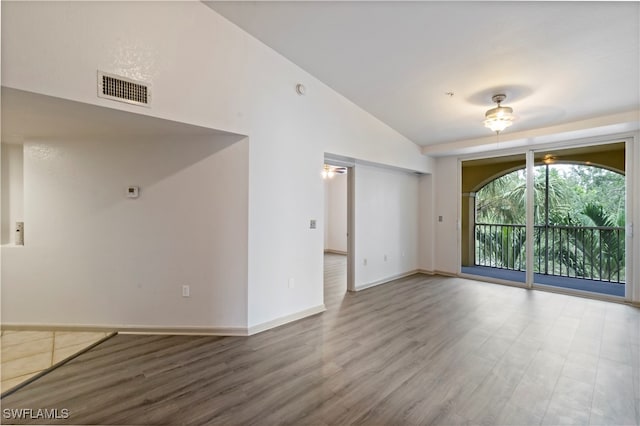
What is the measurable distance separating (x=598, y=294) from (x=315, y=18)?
226 inches

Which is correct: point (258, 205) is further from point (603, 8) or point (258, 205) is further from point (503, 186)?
point (503, 186)

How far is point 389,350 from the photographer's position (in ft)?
9.37

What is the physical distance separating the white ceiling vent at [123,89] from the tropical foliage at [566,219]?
6.06 metres

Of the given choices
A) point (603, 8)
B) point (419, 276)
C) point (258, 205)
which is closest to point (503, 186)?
point (419, 276)

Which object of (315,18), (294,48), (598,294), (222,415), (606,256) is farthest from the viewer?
(606,256)

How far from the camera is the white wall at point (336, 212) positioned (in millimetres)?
9391

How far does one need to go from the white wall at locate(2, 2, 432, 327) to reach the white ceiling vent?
48 mm

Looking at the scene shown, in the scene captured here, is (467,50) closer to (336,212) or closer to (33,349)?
(33,349)

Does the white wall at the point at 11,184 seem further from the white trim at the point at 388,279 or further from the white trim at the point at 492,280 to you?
the white trim at the point at 492,280

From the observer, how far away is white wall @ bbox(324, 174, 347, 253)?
9391 mm

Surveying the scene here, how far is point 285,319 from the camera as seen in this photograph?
3568mm

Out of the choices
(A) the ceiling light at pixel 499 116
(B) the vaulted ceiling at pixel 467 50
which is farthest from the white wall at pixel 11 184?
(A) the ceiling light at pixel 499 116

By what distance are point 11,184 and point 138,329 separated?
250 cm

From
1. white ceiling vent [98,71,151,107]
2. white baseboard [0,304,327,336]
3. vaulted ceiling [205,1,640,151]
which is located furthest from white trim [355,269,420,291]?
white ceiling vent [98,71,151,107]
